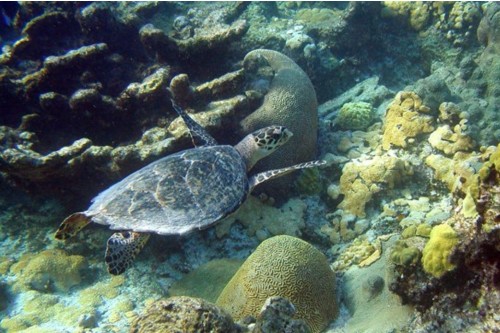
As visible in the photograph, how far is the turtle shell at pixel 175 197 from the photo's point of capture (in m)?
3.53

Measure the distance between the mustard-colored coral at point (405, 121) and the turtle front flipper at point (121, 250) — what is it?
12.9ft

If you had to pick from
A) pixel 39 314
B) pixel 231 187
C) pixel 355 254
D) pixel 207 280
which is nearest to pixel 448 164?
pixel 355 254

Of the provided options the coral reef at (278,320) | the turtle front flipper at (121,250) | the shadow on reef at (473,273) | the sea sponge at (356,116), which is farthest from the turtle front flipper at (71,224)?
the sea sponge at (356,116)

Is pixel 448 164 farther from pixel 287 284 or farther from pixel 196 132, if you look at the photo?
pixel 196 132

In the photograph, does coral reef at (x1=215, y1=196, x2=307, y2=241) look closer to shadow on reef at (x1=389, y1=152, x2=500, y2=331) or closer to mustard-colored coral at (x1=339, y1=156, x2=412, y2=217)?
mustard-colored coral at (x1=339, y1=156, x2=412, y2=217)

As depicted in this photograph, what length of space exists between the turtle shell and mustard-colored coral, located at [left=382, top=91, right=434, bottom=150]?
101 inches

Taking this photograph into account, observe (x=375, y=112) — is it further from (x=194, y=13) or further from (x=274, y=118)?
(x=194, y=13)

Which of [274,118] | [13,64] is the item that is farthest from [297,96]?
[13,64]

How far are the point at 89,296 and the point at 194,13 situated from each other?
7177 millimetres

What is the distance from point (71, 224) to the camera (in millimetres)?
3570

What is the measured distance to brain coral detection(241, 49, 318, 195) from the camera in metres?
5.25

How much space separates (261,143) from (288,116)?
3.00ft

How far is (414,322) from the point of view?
7.98ft

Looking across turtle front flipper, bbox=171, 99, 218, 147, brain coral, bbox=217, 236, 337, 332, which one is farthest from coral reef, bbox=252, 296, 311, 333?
turtle front flipper, bbox=171, 99, 218, 147
